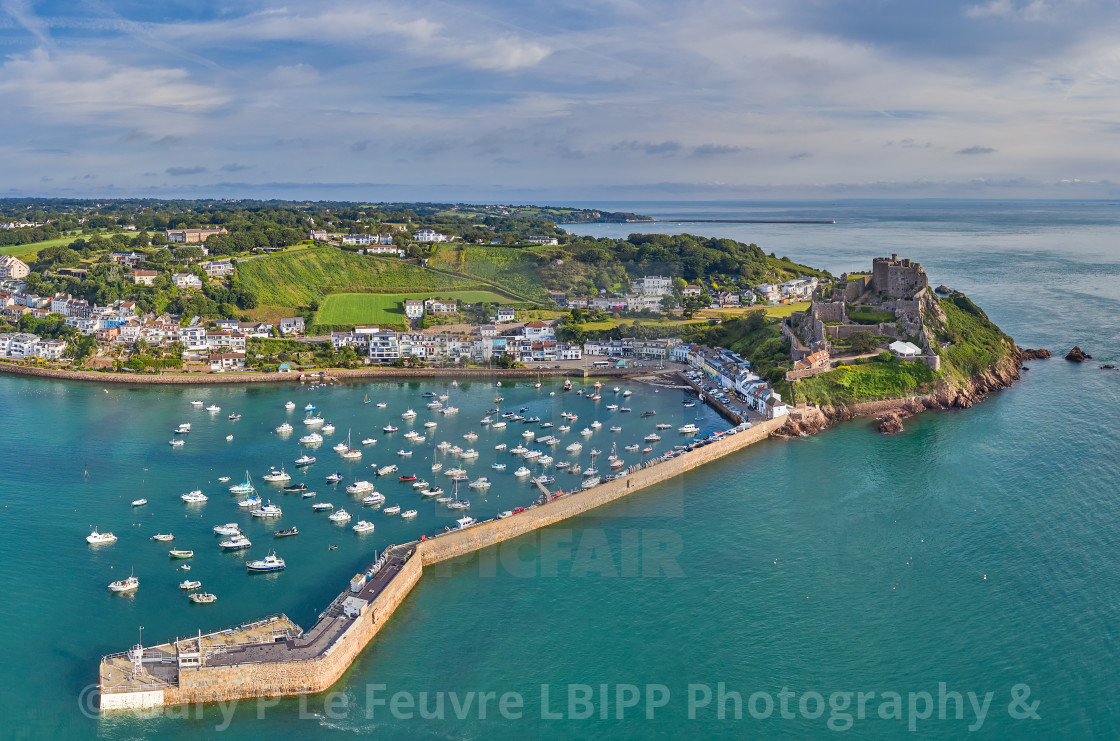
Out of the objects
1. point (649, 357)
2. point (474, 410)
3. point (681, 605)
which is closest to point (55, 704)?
point (681, 605)

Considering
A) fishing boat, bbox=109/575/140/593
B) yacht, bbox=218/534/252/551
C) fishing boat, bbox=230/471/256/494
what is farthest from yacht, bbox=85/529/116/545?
fishing boat, bbox=230/471/256/494

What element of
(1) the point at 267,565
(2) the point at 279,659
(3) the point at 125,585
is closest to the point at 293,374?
(1) the point at 267,565

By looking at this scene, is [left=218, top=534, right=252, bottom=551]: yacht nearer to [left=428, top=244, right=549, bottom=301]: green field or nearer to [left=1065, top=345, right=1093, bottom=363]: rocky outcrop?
[left=428, top=244, right=549, bottom=301]: green field

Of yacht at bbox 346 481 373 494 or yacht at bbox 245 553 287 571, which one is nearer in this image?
yacht at bbox 245 553 287 571

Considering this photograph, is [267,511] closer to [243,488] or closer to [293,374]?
[243,488]

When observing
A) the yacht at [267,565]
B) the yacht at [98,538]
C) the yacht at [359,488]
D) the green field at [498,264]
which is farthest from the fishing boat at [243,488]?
the green field at [498,264]

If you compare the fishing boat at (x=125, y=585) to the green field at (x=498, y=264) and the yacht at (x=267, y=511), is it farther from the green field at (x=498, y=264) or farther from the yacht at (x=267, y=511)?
the green field at (x=498, y=264)
